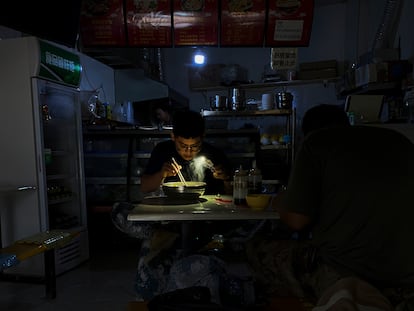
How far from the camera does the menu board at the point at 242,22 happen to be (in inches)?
155

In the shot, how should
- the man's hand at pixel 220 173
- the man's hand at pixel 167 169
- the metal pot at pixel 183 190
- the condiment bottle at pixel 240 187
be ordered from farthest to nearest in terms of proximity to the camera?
the man's hand at pixel 220 173, the man's hand at pixel 167 169, the metal pot at pixel 183 190, the condiment bottle at pixel 240 187

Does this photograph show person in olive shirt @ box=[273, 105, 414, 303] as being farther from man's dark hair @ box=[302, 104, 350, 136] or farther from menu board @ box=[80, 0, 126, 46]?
menu board @ box=[80, 0, 126, 46]

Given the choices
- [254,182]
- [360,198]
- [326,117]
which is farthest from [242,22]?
[360,198]

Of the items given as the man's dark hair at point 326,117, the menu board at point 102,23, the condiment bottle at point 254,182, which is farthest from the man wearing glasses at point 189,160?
the menu board at point 102,23

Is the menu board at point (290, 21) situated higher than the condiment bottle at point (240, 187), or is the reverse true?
the menu board at point (290, 21)

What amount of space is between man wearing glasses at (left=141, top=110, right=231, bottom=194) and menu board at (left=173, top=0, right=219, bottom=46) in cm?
149

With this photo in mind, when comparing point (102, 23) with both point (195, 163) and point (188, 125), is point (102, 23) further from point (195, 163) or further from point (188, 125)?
point (195, 163)

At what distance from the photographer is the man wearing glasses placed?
2803 mm

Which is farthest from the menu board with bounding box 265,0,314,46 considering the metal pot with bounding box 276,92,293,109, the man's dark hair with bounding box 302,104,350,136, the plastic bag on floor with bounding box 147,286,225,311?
the plastic bag on floor with bounding box 147,286,225,311

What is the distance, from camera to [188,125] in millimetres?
2783

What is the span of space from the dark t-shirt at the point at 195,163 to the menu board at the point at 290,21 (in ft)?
6.02

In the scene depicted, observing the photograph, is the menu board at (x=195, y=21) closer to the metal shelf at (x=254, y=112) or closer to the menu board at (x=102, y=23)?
the menu board at (x=102, y=23)

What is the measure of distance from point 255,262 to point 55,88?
3.05 metres

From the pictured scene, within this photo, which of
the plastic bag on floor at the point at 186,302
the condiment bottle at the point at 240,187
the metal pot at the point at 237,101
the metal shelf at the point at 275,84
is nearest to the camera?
the plastic bag on floor at the point at 186,302
